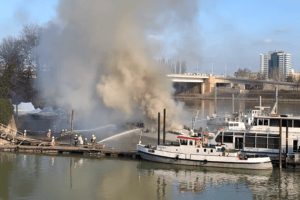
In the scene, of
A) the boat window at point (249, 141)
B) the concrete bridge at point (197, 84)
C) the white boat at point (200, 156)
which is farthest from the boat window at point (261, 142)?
the concrete bridge at point (197, 84)

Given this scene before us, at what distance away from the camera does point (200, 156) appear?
29.6 m

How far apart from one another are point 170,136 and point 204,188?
18278 mm

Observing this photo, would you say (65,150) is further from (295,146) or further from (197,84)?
(197,84)

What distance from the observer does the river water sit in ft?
76.9

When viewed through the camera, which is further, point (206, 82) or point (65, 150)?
point (206, 82)

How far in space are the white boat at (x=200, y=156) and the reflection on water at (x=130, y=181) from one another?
462 millimetres

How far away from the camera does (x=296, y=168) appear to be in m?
29.4

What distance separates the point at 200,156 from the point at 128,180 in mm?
6076

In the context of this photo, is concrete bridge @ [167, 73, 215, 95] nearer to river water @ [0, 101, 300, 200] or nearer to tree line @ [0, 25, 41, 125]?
tree line @ [0, 25, 41, 125]

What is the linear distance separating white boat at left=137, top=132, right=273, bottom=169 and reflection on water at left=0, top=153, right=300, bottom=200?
0.46 metres

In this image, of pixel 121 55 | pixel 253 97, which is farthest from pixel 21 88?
pixel 253 97

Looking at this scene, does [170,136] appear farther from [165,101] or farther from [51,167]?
[51,167]

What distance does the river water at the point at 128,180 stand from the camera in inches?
923

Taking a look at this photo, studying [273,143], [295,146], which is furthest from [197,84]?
[295,146]
